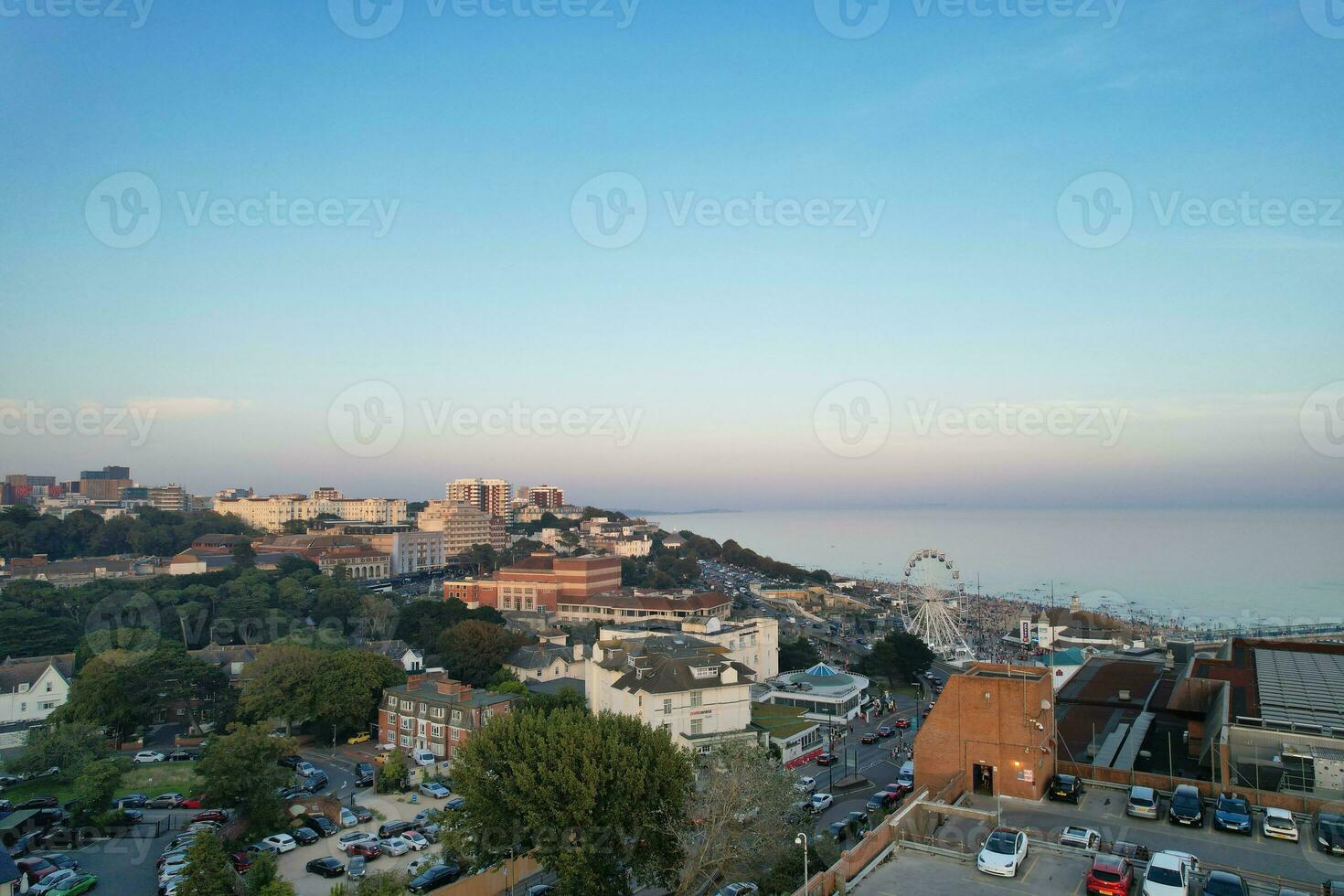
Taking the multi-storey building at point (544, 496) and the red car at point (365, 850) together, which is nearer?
the red car at point (365, 850)

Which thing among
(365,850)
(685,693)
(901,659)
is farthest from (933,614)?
(365,850)

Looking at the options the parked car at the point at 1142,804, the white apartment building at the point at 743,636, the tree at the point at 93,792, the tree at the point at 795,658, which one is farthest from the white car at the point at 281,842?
the tree at the point at 795,658

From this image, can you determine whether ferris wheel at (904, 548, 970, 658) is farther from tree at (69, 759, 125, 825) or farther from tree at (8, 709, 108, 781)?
tree at (69, 759, 125, 825)

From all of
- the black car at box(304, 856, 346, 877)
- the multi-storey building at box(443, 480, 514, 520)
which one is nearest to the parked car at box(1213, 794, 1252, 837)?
the black car at box(304, 856, 346, 877)

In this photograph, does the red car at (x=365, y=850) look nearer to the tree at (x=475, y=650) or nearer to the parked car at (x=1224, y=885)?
the parked car at (x=1224, y=885)

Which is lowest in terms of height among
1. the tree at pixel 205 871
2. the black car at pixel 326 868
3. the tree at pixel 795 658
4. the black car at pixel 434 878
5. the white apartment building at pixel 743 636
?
the tree at pixel 795 658

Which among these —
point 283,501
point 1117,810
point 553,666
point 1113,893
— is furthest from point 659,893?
point 283,501
